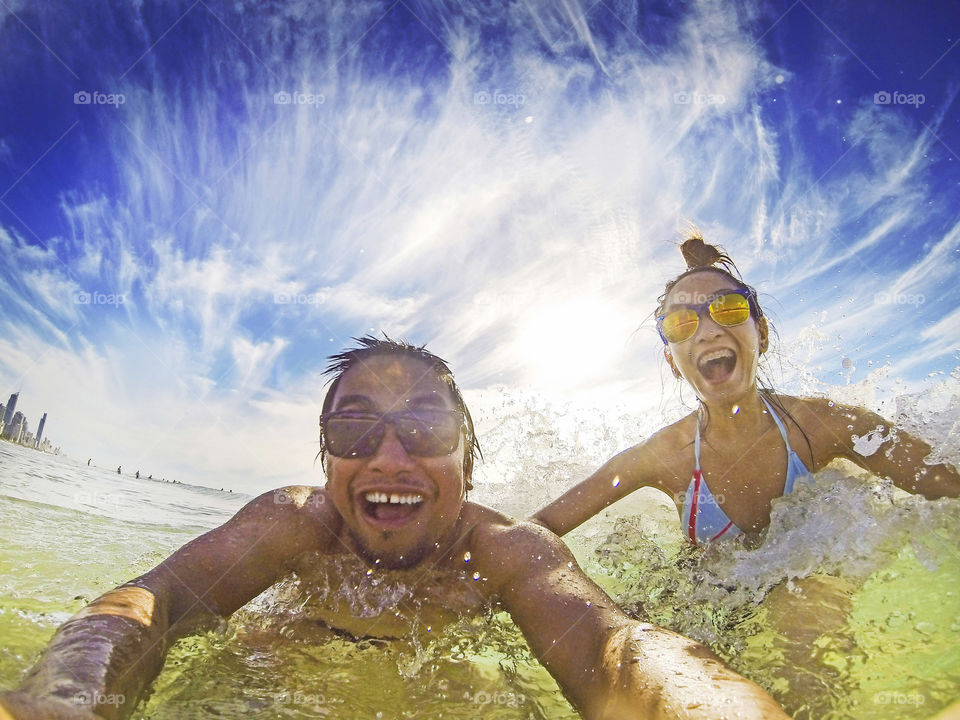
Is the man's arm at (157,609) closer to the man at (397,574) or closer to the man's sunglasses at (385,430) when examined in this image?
the man at (397,574)

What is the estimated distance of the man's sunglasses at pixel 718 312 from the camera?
141 inches

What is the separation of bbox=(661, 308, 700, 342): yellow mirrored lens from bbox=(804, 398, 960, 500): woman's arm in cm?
103

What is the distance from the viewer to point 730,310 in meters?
3.58

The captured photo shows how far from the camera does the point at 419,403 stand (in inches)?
112

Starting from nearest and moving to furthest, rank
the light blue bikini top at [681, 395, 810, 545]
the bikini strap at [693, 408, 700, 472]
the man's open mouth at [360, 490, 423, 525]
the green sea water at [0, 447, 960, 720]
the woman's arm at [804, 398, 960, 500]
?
1. the green sea water at [0, 447, 960, 720]
2. the man's open mouth at [360, 490, 423, 525]
3. the woman's arm at [804, 398, 960, 500]
4. the light blue bikini top at [681, 395, 810, 545]
5. the bikini strap at [693, 408, 700, 472]

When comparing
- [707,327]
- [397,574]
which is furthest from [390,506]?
[707,327]

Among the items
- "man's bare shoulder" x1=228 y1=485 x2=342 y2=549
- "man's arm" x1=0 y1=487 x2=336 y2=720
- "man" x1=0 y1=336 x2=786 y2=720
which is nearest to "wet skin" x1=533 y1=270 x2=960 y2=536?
"man" x1=0 y1=336 x2=786 y2=720

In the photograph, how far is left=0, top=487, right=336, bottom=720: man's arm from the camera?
139 centimetres

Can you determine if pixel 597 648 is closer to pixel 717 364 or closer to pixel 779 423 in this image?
pixel 717 364

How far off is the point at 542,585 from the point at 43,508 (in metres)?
8.55

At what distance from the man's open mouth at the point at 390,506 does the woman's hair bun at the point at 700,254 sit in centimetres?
278

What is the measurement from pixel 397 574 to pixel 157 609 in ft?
3.61

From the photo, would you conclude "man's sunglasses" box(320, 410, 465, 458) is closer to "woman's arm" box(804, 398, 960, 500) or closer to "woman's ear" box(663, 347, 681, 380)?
"woman's ear" box(663, 347, 681, 380)

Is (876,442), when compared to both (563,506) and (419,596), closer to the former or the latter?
(563,506)
